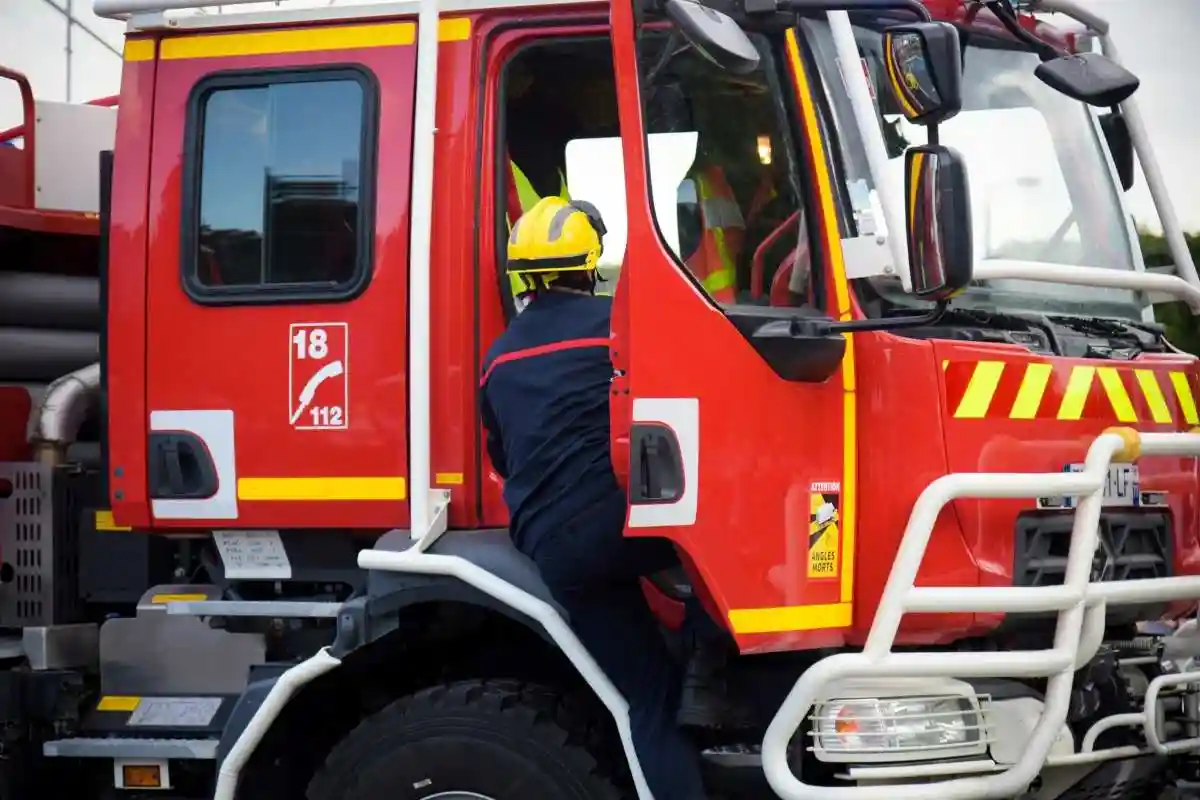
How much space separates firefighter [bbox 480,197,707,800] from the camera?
12.3ft

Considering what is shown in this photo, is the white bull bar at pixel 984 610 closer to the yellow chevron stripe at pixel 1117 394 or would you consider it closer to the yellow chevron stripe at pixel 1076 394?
the yellow chevron stripe at pixel 1076 394

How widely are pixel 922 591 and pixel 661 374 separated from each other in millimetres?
756

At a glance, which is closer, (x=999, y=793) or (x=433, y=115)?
(x=999, y=793)

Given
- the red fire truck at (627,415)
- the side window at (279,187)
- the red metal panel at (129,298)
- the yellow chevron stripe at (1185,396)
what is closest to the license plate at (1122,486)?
the red fire truck at (627,415)

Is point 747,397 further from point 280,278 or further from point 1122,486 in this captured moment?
point 280,278

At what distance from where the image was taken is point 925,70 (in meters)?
3.27

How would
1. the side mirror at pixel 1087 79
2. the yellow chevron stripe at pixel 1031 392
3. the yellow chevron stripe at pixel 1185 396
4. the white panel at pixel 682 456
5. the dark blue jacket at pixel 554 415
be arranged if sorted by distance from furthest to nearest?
the yellow chevron stripe at pixel 1185 396
the side mirror at pixel 1087 79
the dark blue jacket at pixel 554 415
the yellow chevron stripe at pixel 1031 392
the white panel at pixel 682 456

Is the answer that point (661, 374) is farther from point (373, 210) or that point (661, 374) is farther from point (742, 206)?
point (373, 210)

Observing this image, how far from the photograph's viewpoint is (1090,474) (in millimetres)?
3566

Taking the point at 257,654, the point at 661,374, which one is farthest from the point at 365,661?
the point at 661,374

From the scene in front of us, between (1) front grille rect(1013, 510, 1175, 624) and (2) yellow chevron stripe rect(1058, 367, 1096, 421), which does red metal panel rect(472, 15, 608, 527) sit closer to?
(1) front grille rect(1013, 510, 1175, 624)

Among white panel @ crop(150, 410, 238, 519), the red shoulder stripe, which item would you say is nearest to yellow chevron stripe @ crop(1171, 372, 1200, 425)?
the red shoulder stripe

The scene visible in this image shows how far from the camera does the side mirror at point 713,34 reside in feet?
11.1

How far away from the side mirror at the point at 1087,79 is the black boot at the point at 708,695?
1694 mm
